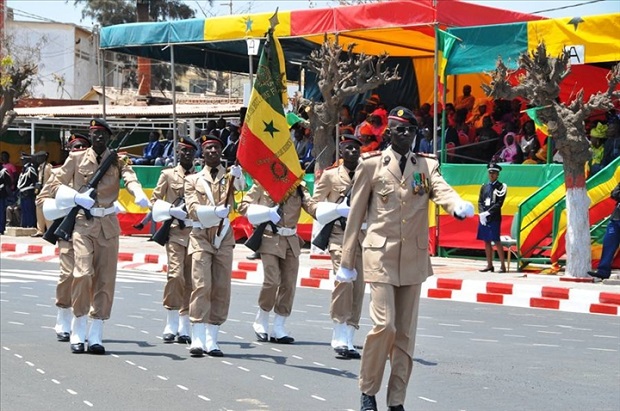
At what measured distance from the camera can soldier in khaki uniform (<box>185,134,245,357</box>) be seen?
11.6 meters

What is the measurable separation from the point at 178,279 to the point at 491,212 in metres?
7.66

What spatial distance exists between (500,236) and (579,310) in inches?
165

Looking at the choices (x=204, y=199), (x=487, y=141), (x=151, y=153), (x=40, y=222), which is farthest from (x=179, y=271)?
(x=40, y=222)

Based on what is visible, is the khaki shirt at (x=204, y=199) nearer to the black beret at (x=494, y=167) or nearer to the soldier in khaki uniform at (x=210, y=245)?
the soldier in khaki uniform at (x=210, y=245)

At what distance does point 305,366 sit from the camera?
11.1 meters

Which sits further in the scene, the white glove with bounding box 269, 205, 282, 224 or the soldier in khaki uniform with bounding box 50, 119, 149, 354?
the white glove with bounding box 269, 205, 282, 224

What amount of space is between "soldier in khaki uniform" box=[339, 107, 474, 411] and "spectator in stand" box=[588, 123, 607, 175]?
11.8m

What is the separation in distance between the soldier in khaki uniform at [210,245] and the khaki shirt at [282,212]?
547mm

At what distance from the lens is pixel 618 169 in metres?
18.7

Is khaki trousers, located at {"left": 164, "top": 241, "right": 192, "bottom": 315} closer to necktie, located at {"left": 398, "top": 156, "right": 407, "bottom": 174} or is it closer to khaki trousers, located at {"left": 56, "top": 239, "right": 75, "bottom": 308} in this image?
khaki trousers, located at {"left": 56, "top": 239, "right": 75, "bottom": 308}

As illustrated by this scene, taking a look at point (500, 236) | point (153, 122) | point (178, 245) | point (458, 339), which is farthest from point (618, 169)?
point (153, 122)

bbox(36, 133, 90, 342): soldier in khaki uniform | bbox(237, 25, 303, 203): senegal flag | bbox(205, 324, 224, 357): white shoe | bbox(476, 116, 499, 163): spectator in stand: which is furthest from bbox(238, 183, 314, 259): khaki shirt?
bbox(476, 116, 499, 163): spectator in stand

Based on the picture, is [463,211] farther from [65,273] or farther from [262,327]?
[65,273]

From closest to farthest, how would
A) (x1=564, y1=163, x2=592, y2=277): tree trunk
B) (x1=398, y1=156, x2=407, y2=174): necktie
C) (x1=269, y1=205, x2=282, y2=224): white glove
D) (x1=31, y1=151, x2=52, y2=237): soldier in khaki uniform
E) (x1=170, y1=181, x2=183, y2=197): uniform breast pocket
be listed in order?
1. (x1=398, y1=156, x2=407, y2=174): necktie
2. (x1=269, y1=205, x2=282, y2=224): white glove
3. (x1=170, y1=181, x2=183, y2=197): uniform breast pocket
4. (x1=564, y1=163, x2=592, y2=277): tree trunk
5. (x1=31, y1=151, x2=52, y2=237): soldier in khaki uniform
